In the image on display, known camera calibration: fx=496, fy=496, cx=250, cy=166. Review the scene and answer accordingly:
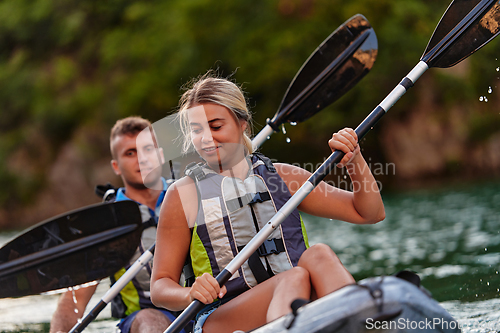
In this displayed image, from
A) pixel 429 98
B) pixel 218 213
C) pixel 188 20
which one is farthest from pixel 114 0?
pixel 218 213

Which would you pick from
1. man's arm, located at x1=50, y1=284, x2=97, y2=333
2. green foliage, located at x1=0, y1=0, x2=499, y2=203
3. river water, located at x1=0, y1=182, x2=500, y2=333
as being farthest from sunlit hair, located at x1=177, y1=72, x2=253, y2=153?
green foliage, located at x1=0, y1=0, x2=499, y2=203

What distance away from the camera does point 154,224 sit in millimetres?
2346

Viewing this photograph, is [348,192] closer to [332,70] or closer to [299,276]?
[299,276]

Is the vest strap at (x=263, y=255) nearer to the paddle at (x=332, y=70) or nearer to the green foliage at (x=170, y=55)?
the paddle at (x=332, y=70)

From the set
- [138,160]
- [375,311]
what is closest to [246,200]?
[375,311]

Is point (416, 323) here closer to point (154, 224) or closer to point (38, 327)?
point (154, 224)

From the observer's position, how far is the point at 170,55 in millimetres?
11211

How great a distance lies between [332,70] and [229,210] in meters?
1.21

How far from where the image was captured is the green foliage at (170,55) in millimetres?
9398

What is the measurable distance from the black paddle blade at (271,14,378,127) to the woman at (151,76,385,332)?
0.85m

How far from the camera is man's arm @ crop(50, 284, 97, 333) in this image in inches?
89.6

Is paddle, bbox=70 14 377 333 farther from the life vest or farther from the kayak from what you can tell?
the kayak

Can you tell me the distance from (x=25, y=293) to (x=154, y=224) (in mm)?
674

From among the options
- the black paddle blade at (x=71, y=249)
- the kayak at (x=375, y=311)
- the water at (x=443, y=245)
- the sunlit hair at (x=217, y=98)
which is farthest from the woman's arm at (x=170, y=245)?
the water at (x=443, y=245)
